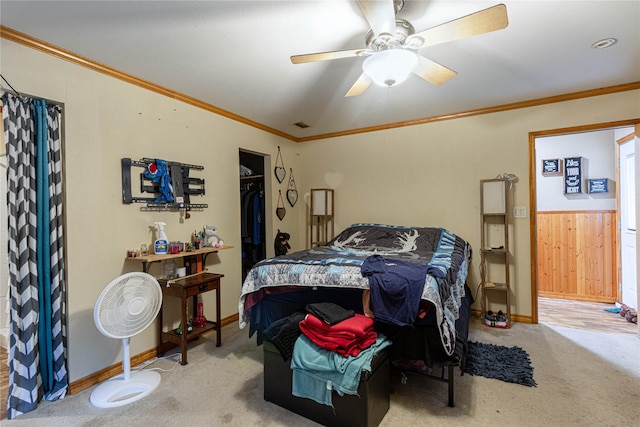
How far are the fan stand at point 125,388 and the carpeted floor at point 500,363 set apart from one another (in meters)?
2.35

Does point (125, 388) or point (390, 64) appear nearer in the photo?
point (390, 64)

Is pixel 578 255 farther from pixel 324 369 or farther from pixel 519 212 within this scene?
pixel 324 369

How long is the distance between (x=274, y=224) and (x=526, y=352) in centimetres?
307

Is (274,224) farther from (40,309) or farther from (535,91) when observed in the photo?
(535,91)

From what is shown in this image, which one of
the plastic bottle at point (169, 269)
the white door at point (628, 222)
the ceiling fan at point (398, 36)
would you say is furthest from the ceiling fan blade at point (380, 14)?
the white door at point (628, 222)

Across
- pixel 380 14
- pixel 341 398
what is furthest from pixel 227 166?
pixel 341 398

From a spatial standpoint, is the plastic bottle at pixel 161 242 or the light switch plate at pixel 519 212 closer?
the plastic bottle at pixel 161 242

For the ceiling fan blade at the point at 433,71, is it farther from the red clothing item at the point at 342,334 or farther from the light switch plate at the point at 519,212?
the light switch plate at the point at 519,212

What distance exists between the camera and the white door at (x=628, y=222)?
3.62m

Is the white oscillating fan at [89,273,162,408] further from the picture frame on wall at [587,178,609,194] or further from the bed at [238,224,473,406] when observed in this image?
the picture frame on wall at [587,178,609,194]

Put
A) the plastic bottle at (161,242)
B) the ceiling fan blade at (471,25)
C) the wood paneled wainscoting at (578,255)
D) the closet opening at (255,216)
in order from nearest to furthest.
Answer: the ceiling fan blade at (471,25) → the plastic bottle at (161,242) → the wood paneled wainscoting at (578,255) → the closet opening at (255,216)

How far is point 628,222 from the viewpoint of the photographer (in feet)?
12.4

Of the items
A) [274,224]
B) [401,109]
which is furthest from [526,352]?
[274,224]

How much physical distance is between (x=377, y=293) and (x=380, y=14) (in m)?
1.57
